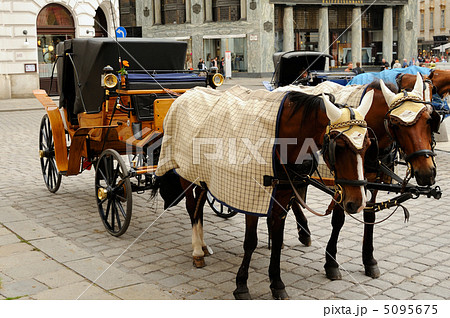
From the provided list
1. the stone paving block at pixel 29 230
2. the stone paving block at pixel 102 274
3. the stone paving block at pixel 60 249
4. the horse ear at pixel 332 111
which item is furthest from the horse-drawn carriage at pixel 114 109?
the horse ear at pixel 332 111

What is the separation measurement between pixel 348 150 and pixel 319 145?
47 centimetres

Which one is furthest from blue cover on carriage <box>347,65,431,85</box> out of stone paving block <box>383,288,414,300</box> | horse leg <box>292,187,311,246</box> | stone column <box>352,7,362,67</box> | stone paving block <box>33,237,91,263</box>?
stone column <box>352,7,362,67</box>

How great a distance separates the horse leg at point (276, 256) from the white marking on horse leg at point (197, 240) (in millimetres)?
1103

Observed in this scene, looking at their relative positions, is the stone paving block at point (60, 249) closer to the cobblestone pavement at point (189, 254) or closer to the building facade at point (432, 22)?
the cobblestone pavement at point (189, 254)

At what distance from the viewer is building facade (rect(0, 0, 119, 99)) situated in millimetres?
25609

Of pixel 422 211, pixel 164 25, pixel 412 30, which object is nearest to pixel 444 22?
pixel 412 30

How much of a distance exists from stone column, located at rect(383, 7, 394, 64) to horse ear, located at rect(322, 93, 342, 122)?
1610 inches

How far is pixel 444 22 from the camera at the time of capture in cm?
6969

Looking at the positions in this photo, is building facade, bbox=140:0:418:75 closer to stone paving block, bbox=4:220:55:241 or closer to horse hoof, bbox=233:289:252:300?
stone paving block, bbox=4:220:55:241

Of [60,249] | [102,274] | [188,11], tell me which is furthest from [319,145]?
[188,11]

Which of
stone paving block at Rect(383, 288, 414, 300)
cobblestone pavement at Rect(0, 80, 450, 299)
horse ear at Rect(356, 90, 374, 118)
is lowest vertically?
stone paving block at Rect(383, 288, 414, 300)

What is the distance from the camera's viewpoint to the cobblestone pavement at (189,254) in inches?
199

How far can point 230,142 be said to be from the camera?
4980 millimetres

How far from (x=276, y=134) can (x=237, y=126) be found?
428 mm
